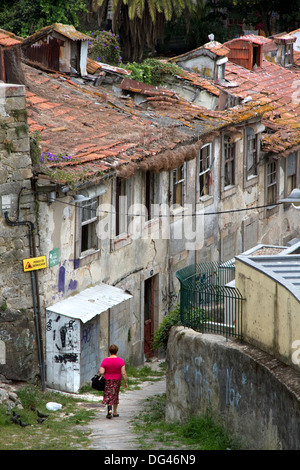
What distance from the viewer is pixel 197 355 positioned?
Result: 569 inches

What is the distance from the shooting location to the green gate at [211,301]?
14227mm

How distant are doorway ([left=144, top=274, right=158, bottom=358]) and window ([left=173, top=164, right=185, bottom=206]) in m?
2.17

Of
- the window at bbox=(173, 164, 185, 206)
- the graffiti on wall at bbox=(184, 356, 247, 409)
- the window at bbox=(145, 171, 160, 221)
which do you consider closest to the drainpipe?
the graffiti on wall at bbox=(184, 356, 247, 409)

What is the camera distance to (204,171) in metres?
23.5

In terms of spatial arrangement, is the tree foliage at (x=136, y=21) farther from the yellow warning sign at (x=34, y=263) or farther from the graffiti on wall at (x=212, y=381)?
the graffiti on wall at (x=212, y=381)

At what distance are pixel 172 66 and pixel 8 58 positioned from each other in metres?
8.02

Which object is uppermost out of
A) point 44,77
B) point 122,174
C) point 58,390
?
point 44,77

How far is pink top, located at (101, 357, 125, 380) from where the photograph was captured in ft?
48.1

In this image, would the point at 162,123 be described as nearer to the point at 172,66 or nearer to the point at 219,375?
the point at 172,66

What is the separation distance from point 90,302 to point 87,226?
5.53 feet

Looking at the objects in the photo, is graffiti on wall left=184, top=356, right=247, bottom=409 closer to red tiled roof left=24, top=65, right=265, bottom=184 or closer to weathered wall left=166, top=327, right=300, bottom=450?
weathered wall left=166, top=327, right=300, bottom=450

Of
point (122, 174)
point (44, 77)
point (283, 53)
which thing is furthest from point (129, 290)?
point (283, 53)

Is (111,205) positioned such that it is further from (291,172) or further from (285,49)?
(285,49)

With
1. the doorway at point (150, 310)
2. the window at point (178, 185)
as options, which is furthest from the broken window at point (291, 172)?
the doorway at point (150, 310)
